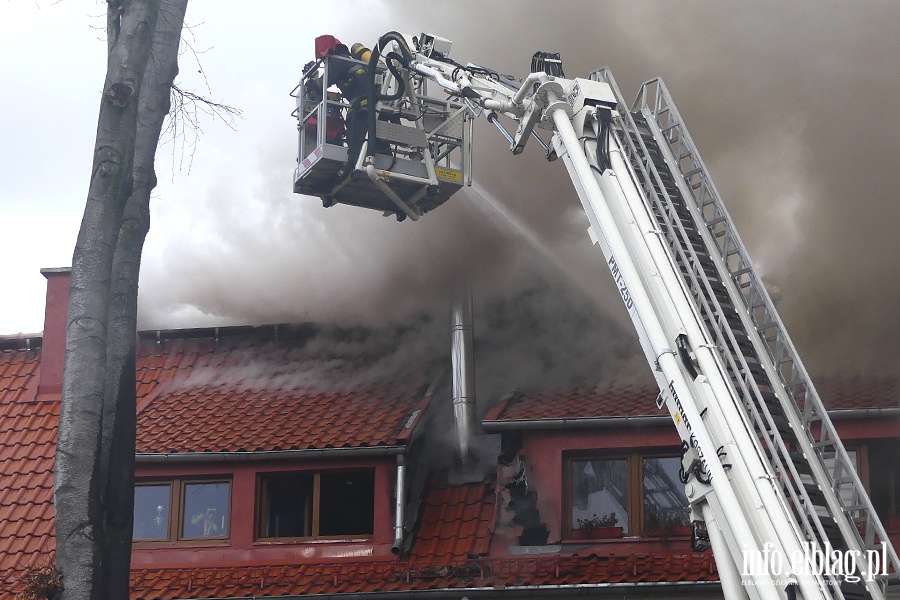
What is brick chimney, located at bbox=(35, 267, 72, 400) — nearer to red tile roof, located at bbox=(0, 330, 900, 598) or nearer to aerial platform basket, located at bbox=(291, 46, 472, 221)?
red tile roof, located at bbox=(0, 330, 900, 598)

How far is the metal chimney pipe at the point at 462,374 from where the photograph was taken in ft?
40.7

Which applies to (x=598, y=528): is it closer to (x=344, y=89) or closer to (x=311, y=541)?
(x=311, y=541)

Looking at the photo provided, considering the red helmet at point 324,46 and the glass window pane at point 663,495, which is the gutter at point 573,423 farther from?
the red helmet at point 324,46

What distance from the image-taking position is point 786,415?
25.9 ft

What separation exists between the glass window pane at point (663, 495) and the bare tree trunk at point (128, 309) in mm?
5869

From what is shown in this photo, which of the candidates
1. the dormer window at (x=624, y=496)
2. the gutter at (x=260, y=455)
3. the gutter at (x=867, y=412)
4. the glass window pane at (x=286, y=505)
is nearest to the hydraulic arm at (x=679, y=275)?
the gutter at (x=867, y=412)

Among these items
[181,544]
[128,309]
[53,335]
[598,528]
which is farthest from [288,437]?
[128,309]

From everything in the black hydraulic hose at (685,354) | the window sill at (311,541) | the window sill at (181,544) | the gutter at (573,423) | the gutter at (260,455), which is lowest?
the window sill at (181,544)

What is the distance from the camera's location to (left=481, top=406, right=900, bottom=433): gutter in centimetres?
1073

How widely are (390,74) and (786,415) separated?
19.2ft

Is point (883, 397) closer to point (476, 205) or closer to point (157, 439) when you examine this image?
point (476, 205)

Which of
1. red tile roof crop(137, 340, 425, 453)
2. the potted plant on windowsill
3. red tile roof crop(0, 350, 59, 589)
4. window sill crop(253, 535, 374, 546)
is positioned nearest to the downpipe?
red tile roof crop(137, 340, 425, 453)

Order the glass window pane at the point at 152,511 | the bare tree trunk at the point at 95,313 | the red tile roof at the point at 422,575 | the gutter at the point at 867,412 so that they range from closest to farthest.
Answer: the bare tree trunk at the point at 95,313, the red tile roof at the point at 422,575, the gutter at the point at 867,412, the glass window pane at the point at 152,511

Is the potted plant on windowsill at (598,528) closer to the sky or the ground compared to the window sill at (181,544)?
closer to the sky
